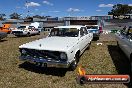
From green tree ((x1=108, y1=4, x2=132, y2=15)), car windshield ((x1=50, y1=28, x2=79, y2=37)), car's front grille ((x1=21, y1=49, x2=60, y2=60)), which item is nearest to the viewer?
car's front grille ((x1=21, y1=49, x2=60, y2=60))

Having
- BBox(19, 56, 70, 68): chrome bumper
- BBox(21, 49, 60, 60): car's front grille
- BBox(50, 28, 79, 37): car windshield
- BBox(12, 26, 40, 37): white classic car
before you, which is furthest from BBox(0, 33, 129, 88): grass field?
BBox(12, 26, 40, 37): white classic car

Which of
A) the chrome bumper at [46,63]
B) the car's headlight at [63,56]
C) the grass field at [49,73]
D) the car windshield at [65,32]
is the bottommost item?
the grass field at [49,73]

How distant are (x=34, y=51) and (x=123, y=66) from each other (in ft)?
11.9

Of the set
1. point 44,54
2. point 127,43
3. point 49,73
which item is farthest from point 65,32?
point 127,43

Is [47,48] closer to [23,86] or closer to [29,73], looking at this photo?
A: [29,73]

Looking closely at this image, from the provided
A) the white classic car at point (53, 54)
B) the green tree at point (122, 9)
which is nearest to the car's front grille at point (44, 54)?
the white classic car at point (53, 54)

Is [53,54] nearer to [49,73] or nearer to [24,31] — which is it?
[49,73]

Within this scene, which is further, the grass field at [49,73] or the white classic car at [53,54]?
the white classic car at [53,54]

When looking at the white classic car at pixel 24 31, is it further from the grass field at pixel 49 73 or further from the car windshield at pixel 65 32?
the car windshield at pixel 65 32

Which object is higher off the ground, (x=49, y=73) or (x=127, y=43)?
(x=127, y=43)

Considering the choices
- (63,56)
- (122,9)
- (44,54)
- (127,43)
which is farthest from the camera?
(122,9)

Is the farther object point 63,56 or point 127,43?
point 127,43

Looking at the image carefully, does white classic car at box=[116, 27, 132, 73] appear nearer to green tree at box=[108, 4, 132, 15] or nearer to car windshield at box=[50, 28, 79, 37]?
car windshield at box=[50, 28, 79, 37]

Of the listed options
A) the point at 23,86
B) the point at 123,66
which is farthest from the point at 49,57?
the point at 123,66
